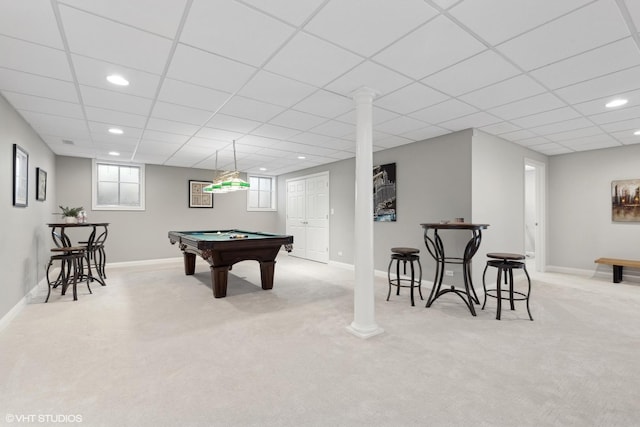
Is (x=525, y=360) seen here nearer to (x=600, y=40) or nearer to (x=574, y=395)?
(x=574, y=395)

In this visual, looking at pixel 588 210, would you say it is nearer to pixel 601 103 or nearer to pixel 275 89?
pixel 601 103

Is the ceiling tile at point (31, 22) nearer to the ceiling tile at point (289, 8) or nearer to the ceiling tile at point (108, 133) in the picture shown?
the ceiling tile at point (289, 8)

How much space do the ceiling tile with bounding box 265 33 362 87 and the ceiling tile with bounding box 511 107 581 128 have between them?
9.02ft

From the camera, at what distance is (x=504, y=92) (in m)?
3.13

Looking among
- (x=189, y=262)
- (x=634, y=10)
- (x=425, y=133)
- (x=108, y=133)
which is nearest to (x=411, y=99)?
(x=425, y=133)

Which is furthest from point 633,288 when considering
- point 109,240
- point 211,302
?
point 109,240

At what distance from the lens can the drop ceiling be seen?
6.34 feet

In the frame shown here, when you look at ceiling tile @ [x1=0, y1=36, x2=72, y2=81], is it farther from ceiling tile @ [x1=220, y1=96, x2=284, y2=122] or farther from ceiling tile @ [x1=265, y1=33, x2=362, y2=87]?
ceiling tile @ [x1=265, y1=33, x2=362, y2=87]

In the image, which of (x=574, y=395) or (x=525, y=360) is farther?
(x=525, y=360)

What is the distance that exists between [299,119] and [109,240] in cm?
555

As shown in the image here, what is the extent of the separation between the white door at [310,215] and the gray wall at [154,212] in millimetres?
1440

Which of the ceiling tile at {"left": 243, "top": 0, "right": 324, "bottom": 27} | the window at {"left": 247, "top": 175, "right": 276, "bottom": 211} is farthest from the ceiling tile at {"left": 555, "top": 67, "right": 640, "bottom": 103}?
the window at {"left": 247, "top": 175, "right": 276, "bottom": 211}

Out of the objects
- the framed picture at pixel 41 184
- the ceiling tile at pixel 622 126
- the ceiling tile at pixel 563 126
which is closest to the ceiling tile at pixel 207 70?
the framed picture at pixel 41 184

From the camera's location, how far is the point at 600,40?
7.25ft
